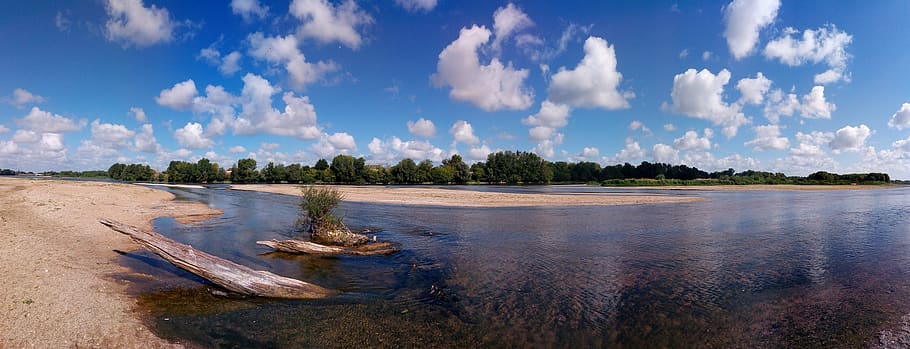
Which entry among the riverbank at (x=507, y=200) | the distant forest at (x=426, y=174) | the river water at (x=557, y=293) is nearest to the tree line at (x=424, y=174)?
the distant forest at (x=426, y=174)

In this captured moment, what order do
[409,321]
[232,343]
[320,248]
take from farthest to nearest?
[320,248] < [409,321] < [232,343]

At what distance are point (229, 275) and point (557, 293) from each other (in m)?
9.84

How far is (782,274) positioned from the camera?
47.8 ft

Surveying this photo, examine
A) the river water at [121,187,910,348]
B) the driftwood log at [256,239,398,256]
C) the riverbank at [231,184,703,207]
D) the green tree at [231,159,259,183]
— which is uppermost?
the green tree at [231,159,259,183]

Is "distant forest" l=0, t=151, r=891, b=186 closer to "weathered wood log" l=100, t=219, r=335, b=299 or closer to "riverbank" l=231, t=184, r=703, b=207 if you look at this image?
"riverbank" l=231, t=184, r=703, b=207

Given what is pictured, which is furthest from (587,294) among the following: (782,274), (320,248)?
(320,248)

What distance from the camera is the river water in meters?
8.87

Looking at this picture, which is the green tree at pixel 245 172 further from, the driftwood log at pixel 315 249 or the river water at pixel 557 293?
the driftwood log at pixel 315 249

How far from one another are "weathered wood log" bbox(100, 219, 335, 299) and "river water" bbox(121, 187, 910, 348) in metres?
0.51

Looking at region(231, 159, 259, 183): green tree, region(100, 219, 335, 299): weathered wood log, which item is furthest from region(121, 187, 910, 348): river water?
region(231, 159, 259, 183): green tree

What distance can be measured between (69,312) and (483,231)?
63.2 ft

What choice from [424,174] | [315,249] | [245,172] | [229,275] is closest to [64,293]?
[229,275]

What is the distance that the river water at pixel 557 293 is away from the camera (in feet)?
29.1

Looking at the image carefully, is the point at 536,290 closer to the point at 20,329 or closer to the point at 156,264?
the point at 20,329
